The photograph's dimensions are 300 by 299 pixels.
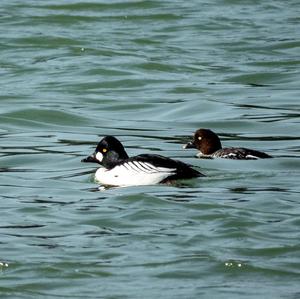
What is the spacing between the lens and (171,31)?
28.4 meters

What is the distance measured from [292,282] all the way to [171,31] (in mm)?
17586

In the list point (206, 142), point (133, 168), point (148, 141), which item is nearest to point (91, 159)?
point (133, 168)

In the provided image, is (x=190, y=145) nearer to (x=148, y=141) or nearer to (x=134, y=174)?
(x=148, y=141)

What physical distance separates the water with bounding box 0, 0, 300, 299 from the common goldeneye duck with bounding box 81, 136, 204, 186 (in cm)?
15

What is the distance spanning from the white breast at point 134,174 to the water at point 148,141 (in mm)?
156

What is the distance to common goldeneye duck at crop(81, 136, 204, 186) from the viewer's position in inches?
598

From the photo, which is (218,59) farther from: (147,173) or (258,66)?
(147,173)

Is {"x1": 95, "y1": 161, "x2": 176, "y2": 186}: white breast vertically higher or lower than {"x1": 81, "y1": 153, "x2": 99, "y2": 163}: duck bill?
lower

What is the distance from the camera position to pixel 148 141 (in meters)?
18.6

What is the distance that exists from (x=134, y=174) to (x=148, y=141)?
3276 millimetres

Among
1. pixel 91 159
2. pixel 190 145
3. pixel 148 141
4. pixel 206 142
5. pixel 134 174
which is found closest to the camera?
pixel 134 174

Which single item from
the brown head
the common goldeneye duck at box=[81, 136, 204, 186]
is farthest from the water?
the brown head

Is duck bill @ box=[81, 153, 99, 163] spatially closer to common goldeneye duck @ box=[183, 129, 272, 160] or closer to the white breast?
the white breast

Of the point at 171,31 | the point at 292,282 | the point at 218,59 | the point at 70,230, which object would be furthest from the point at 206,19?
the point at 292,282
